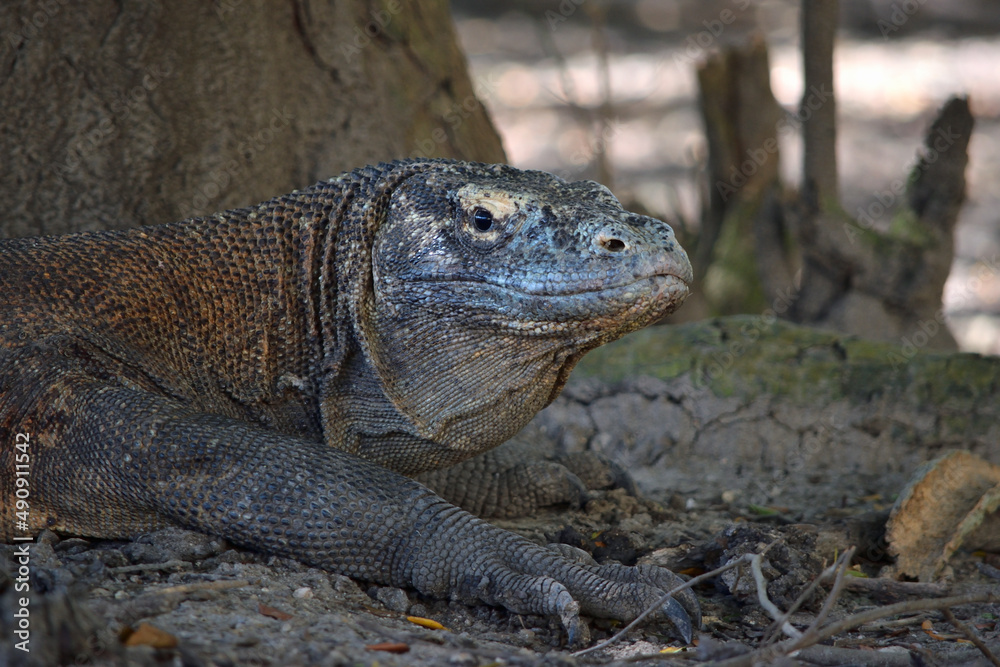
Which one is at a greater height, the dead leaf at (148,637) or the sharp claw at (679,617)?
the dead leaf at (148,637)

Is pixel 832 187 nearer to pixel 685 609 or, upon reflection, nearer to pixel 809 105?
pixel 809 105

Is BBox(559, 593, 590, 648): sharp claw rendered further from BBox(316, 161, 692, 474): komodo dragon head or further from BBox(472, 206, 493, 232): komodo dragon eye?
BBox(472, 206, 493, 232): komodo dragon eye

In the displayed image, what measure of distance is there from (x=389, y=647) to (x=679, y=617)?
1.03 m

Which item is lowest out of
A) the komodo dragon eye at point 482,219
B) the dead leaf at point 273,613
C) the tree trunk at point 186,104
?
the dead leaf at point 273,613

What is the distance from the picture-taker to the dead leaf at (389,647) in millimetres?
2850

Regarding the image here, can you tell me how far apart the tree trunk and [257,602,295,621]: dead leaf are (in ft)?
9.84

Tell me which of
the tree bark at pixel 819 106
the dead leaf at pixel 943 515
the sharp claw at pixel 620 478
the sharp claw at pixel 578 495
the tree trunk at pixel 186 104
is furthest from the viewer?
the tree bark at pixel 819 106

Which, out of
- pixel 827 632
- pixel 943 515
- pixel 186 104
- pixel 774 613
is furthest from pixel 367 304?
pixel 943 515

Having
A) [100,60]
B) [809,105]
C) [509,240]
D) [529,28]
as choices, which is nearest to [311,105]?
[100,60]

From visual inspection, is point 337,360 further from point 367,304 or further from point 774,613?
point 774,613

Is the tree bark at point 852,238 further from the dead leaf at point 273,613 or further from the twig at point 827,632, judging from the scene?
the dead leaf at point 273,613

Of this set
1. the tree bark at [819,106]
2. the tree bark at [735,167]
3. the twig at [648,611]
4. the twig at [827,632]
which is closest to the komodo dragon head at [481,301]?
the twig at [648,611]

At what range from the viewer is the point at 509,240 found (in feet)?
11.8

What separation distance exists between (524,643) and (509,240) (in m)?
1.43
